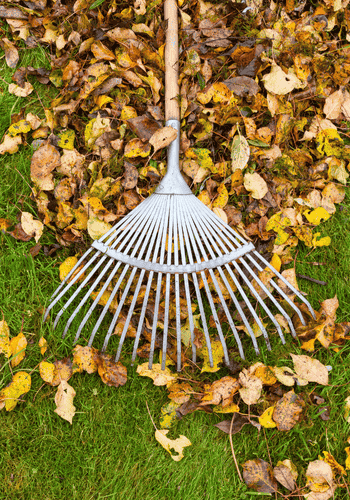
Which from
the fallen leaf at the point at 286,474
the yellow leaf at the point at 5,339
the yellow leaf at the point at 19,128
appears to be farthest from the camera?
the yellow leaf at the point at 19,128

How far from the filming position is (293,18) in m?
1.72

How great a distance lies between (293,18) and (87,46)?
1.00 metres

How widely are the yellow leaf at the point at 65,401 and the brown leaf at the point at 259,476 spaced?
72 centimetres

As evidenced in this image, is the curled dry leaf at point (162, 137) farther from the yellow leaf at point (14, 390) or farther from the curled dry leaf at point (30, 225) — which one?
the yellow leaf at point (14, 390)

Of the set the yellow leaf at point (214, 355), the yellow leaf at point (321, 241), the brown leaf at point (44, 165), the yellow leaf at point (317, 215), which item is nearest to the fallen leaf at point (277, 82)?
the yellow leaf at point (317, 215)

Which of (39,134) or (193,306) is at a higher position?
(39,134)

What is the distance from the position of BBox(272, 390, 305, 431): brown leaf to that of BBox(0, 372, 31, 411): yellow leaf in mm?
1014

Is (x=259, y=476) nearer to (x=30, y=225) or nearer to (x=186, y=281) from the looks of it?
(x=186, y=281)

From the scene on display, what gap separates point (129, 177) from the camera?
1537mm

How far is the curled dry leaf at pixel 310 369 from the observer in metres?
1.47

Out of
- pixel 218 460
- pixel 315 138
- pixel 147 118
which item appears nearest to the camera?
pixel 218 460

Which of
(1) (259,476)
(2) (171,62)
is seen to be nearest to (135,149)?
(2) (171,62)

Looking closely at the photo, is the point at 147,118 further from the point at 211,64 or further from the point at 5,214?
the point at 5,214

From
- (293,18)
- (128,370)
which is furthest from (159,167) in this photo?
(293,18)
